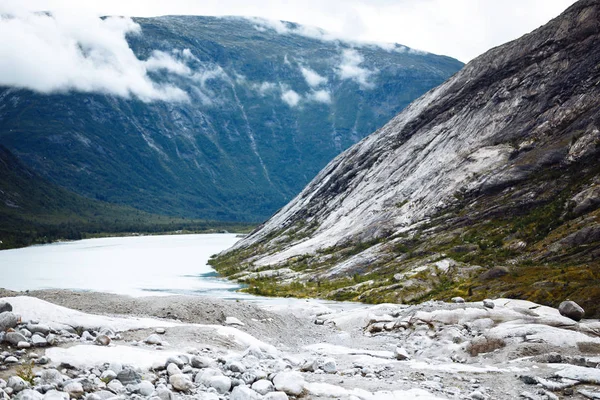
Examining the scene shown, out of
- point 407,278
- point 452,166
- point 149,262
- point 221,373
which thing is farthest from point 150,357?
point 149,262

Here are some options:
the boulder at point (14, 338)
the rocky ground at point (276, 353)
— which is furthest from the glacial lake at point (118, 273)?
the boulder at point (14, 338)

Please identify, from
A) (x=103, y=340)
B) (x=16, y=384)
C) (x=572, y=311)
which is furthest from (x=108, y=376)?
(x=572, y=311)

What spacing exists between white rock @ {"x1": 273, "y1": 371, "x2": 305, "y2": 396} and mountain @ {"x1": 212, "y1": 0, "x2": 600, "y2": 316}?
3244cm

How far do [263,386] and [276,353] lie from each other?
9620 mm

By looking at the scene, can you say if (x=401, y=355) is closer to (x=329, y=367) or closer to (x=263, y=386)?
(x=329, y=367)

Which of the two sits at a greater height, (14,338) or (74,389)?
(14,338)

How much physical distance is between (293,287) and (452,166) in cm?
→ 4661

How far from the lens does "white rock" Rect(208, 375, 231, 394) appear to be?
Result: 2202 centimetres

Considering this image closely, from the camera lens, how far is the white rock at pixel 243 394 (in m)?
21.0

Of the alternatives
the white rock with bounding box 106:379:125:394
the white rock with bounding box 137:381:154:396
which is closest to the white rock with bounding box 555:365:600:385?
the white rock with bounding box 137:381:154:396

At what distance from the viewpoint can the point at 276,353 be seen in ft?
106

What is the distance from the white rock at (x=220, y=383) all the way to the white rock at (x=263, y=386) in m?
1.11

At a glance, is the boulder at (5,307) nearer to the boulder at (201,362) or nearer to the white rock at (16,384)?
the white rock at (16,384)

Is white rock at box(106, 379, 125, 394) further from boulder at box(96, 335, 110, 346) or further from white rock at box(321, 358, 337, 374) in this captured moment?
white rock at box(321, 358, 337, 374)
